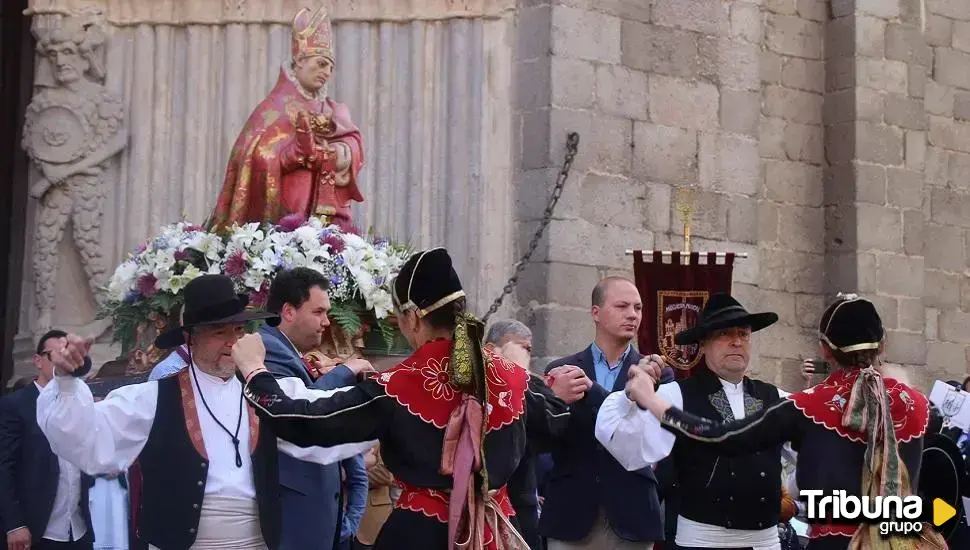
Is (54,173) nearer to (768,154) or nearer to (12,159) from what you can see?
(12,159)

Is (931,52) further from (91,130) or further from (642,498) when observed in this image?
(642,498)

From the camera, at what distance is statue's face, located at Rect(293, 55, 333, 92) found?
8430 mm

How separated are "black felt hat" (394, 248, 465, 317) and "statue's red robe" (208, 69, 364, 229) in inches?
125

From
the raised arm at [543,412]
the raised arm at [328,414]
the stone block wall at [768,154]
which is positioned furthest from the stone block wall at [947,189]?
the raised arm at [328,414]

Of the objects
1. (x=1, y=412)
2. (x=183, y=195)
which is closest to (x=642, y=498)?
(x=1, y=412)

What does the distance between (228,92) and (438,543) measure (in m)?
6.26

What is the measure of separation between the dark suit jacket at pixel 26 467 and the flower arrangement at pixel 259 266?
0.60 metres

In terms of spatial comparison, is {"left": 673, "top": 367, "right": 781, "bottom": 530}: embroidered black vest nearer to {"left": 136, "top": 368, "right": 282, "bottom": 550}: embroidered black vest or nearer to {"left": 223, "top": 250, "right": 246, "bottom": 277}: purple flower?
{"left": 136, "top": 368, "right": 282, "bottom": 550}: embroidered black vest

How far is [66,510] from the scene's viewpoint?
791 centimetres

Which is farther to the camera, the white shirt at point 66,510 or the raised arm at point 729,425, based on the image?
the white shirt at point 66,510

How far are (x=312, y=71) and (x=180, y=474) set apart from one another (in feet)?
11.7

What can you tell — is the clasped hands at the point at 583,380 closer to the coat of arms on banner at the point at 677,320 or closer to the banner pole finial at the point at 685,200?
the coat of arms on banner at the point at 677,320

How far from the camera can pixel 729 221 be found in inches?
443

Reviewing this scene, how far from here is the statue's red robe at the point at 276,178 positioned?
8.24 m
